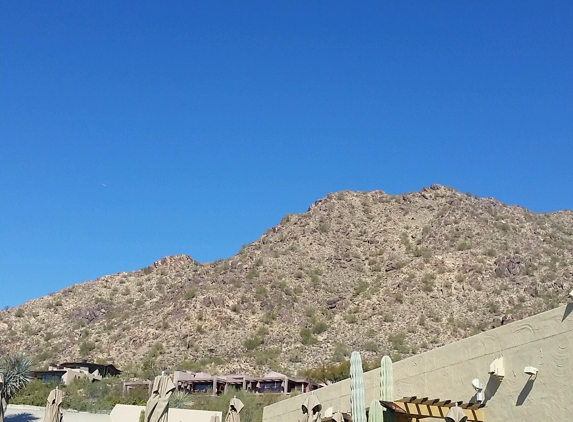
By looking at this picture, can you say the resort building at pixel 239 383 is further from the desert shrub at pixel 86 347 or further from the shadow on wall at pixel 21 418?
the desert shrub at pixel 86 347

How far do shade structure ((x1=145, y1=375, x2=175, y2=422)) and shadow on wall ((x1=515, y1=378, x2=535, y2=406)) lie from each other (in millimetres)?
6139

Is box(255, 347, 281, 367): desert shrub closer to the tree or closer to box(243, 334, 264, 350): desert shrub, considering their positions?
box(243, 334, 264, 350): desert shrub

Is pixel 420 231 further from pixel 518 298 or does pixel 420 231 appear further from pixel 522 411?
pixel 522 411

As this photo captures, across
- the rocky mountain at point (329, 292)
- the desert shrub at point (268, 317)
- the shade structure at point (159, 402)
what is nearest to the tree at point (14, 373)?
the rocky mountain at point (329, 292)

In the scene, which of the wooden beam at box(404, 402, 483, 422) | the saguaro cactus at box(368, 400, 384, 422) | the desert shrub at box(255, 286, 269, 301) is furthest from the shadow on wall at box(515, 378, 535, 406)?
the desert shrub at box(255, 286, 269, 301)

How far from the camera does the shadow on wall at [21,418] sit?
1302 inches

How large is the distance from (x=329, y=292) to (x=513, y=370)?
43.8 meters

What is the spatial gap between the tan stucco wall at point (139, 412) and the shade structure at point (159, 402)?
19.9 meters

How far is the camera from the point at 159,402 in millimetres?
11742

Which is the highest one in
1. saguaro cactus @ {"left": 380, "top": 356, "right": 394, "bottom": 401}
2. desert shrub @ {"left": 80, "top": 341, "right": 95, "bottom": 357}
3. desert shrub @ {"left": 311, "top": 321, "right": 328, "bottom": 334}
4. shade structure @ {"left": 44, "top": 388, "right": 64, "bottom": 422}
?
desert shrub @ {"left": 311, "top": 321, "right": 328, "bottom": 334}

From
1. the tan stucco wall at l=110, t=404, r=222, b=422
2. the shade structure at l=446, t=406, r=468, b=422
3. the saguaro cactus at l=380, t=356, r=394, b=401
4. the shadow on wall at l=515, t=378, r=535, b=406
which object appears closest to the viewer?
the shade structure at l=446, t=406, r=468, b=422

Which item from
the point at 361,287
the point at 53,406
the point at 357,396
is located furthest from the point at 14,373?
the point at 361,287

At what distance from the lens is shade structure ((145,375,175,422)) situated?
1164 centimetres

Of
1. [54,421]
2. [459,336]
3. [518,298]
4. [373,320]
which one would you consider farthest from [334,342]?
[54,421]
